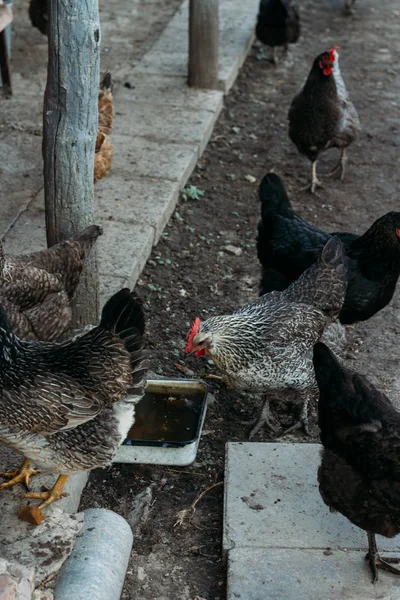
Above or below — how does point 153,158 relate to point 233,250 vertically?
above

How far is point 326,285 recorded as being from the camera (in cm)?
504

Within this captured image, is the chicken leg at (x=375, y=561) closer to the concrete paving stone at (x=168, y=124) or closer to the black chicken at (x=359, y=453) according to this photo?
the black chicken at (x=359, y=453)

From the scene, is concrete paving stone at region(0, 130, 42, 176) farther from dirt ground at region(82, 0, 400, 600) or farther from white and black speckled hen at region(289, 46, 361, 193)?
white and black speckled hen at region(289, 46, 361, 193)

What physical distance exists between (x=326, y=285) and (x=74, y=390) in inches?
73.8

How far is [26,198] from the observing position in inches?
264

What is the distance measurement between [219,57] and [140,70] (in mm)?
1054

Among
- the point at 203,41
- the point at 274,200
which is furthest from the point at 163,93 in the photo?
the point at 274,200

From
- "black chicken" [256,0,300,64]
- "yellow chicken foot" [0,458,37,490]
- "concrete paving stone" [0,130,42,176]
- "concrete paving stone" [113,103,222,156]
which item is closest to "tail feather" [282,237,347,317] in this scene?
"yellow chicken foot" [0,458,37,490]

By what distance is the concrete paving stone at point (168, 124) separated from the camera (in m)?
8.03

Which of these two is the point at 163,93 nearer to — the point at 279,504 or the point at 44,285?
the point at 44,285

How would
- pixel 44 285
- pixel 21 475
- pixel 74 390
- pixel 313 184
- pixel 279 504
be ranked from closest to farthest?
pixel 74 390 → pixel 21 475 → pixel 279 504 → pixel 44 285 → pixel 313 184

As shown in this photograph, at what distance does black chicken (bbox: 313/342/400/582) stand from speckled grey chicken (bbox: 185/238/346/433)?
1.89ft

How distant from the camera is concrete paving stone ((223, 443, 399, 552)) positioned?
13.6 feet

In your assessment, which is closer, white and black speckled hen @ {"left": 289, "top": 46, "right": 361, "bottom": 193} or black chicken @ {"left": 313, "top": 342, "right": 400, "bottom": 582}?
black chicken @ {"left": 313, "top": 342, "right": 400, "bottom": 582}
